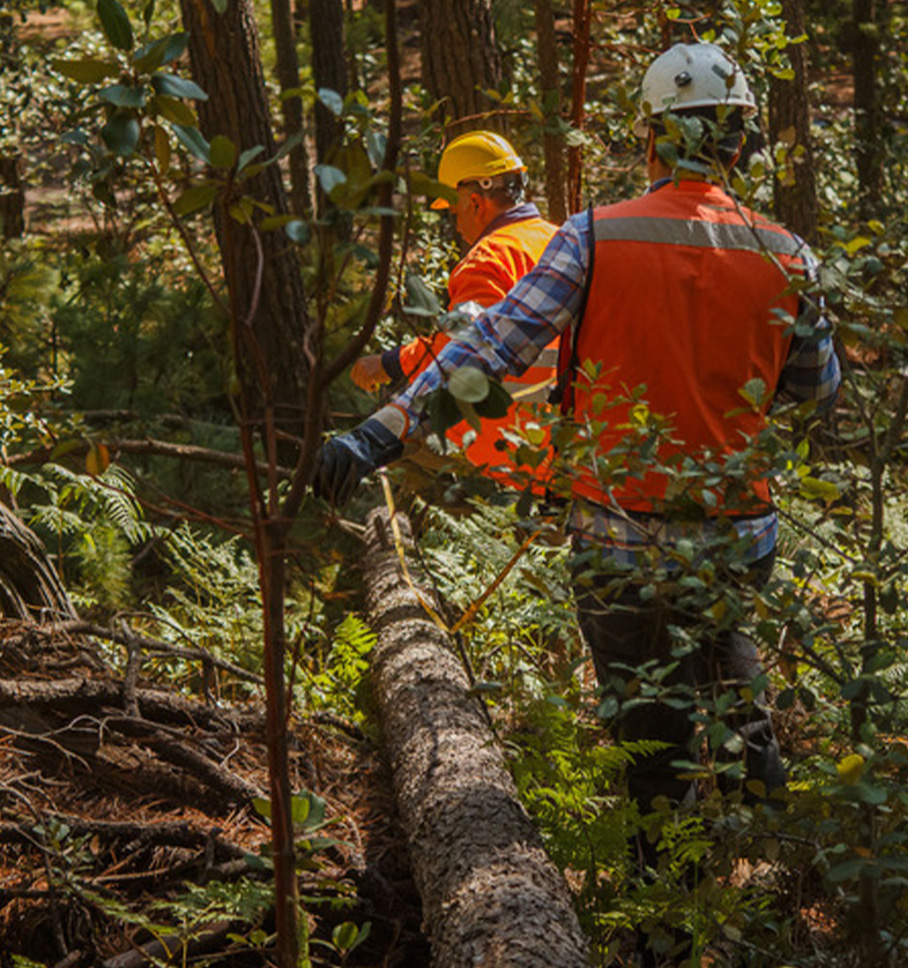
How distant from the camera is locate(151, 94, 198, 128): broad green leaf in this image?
204cm

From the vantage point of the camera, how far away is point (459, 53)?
726 centimetres

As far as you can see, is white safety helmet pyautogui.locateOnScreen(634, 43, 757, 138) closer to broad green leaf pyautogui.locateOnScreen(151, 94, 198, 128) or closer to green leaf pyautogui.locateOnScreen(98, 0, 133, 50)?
broad green leaf pyautogui.locateOnScreen(151, 94, 198, 128)

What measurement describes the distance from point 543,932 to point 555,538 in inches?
35.4

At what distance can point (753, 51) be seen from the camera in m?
5.44

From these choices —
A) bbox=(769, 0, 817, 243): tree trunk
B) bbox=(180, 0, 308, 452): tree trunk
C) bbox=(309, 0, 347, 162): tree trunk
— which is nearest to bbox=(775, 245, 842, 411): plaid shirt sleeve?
bbox=(180, 0, 308, 452): tree trunk

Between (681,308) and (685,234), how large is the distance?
0.67 ft

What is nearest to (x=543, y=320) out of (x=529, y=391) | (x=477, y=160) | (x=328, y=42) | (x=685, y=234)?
(x=685, y=234)

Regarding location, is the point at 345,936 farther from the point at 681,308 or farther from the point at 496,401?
the point at 681,308

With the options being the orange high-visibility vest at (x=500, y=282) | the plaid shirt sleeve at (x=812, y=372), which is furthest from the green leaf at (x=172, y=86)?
the orange high-visibility vest at (x=500, y=282)

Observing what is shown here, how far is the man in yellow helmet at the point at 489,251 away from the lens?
4.29 m

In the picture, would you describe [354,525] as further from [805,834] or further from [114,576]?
[805,834]

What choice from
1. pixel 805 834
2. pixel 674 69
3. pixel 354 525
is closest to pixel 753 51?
pixel 674 69

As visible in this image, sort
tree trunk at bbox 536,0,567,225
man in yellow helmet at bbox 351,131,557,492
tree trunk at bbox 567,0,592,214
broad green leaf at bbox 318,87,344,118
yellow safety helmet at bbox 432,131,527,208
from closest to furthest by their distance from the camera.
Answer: broad green leaf at bbox 318,87,344,118, man in yellow helmet at bbox 351,131,557,492, yellow safety helmet at bbox 432,131,527,208, tree trunk at bbox 567,0,592,214, tree trunk at bbox 536,0,567,225

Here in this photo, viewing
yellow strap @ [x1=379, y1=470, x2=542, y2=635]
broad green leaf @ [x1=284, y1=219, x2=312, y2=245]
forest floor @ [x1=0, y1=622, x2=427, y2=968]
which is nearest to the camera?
broad green leaf @ [x1=284, y1=219, x2=312, y2=245]
